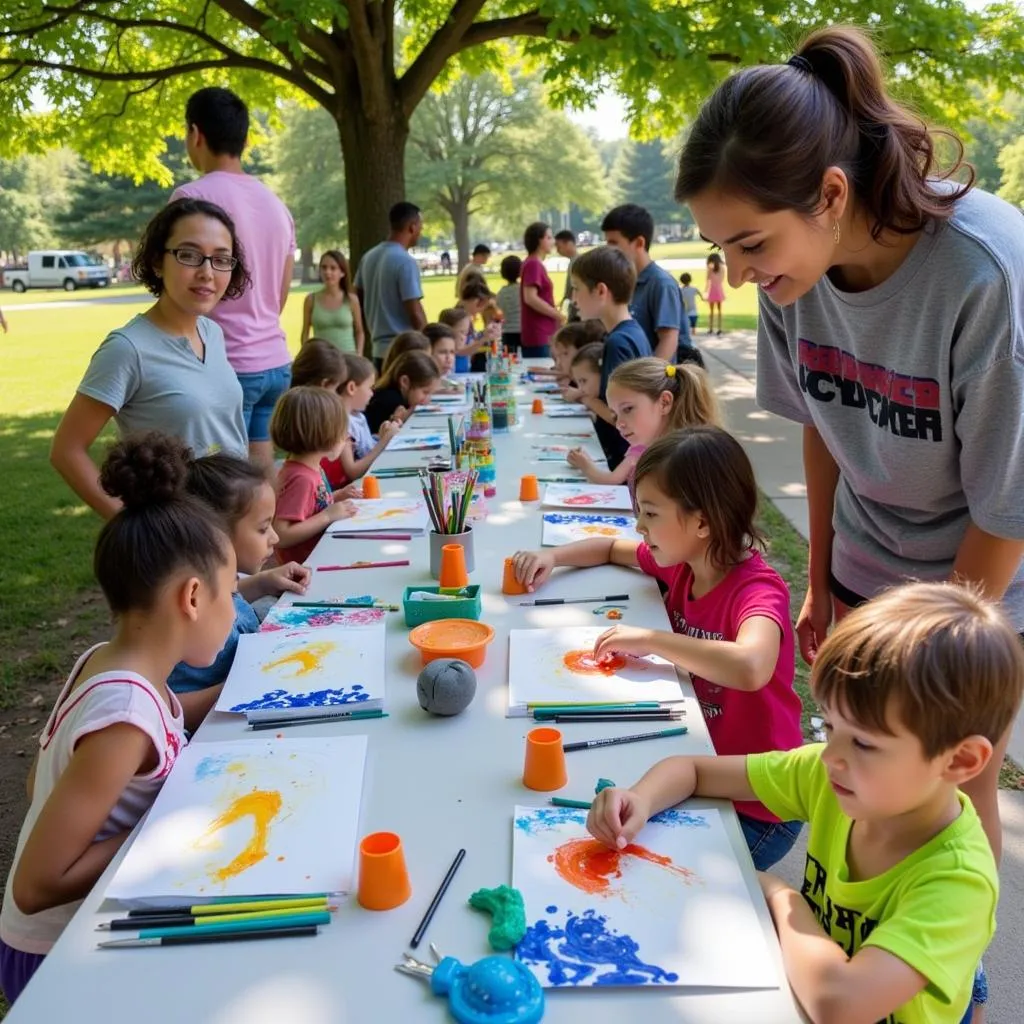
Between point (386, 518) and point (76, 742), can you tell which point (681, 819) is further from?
point (386, 518)

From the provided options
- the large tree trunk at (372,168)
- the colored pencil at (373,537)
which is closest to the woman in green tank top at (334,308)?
the large tree trunk at (372,168)

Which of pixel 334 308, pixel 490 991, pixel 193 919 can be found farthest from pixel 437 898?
pixel 334 308

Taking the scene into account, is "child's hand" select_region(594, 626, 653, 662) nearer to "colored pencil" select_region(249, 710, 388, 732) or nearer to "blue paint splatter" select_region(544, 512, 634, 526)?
"colored pencil" select_region(249, 710, 388, 732)

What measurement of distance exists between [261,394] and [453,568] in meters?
1.95

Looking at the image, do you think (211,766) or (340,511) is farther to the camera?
(340,511)

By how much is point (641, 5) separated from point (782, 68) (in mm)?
4484

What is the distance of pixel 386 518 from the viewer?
8.71 feet

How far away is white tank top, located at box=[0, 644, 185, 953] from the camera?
127 cm

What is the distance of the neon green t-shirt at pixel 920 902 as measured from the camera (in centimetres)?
94

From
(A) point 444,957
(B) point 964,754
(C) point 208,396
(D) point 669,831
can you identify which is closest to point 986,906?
(B) point 964,754

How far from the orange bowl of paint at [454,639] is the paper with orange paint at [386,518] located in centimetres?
76

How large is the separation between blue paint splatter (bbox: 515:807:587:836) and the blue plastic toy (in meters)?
0.25

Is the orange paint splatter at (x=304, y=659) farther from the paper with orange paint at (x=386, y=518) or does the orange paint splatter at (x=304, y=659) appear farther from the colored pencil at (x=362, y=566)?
the paper with orange paint at (x=386, y=518)

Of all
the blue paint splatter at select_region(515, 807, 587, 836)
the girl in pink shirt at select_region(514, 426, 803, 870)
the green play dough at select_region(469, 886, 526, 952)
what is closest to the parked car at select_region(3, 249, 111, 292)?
the girl in pink shirt at select_region(514, 426, 803, 870)
